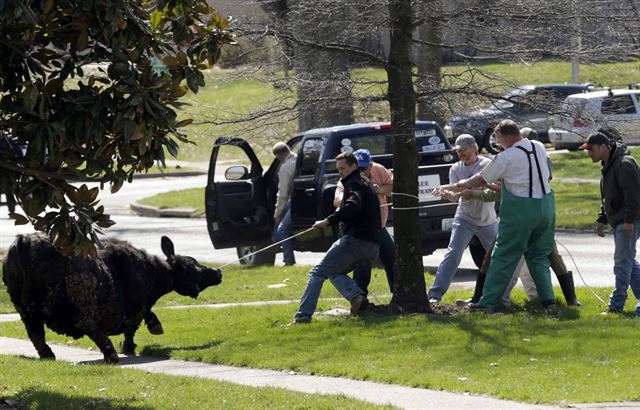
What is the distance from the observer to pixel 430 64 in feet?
52.1

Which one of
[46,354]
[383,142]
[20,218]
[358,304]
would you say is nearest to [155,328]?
[46,354]

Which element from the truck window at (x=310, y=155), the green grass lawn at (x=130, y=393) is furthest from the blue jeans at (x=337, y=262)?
the truck window at (x=310, y=155)

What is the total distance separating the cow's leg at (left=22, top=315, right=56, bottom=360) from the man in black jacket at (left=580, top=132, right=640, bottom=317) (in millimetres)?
5627

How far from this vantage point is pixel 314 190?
1706 centimetres

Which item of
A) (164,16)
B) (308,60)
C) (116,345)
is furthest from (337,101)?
(164,16)

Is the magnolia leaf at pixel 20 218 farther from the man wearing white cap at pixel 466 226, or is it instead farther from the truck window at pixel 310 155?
the truck window at pixel 310 155

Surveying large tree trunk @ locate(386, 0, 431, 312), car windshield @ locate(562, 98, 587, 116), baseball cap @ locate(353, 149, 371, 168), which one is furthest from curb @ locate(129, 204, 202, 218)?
car windshield @ locate(562, 98, 587, 116)

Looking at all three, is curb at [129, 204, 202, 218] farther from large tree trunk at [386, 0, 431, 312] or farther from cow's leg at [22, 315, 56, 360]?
cow's leg at [22, 315, 56, 360]

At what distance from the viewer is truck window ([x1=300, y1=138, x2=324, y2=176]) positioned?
17.4m

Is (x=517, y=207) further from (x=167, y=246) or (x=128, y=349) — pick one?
(x=128, y=349)

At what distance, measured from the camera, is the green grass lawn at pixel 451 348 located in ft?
29.9

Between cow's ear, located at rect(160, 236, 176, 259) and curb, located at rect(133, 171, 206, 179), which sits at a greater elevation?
cow's ear, located at rect(160, 236, 176, 259)

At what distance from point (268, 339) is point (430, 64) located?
5.56 m

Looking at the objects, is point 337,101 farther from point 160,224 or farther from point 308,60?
point 160,224
